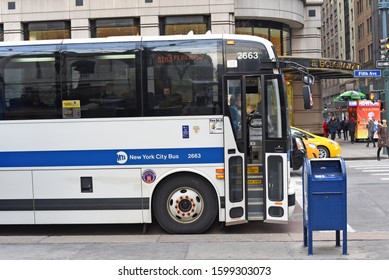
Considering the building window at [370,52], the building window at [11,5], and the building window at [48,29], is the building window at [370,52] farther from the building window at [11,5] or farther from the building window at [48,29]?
the building window at [11,5]

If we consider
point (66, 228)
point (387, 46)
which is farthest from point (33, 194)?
point (387, 46)

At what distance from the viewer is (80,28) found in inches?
1087

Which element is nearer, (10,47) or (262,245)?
(262,245)

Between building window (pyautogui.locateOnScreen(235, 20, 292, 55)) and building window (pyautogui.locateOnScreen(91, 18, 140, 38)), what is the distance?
20.1 feet

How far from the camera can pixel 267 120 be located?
823cm

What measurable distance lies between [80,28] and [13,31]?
3718mm

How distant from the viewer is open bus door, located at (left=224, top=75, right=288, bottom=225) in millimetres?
8156

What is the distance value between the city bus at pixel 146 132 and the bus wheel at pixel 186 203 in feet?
0.05

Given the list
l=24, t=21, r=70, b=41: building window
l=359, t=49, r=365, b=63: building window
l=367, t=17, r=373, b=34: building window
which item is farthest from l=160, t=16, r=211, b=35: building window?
l=359, t=49, r=365, b=63: building window

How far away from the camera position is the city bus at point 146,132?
8.23 metres

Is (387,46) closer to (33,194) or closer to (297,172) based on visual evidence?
(297,172)

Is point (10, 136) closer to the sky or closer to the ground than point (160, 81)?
closer to the ground

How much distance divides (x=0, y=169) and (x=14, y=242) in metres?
1.28

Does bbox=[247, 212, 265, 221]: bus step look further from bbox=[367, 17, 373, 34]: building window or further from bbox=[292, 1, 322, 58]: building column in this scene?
bbox=[367, 17, 373, 34]: building window
